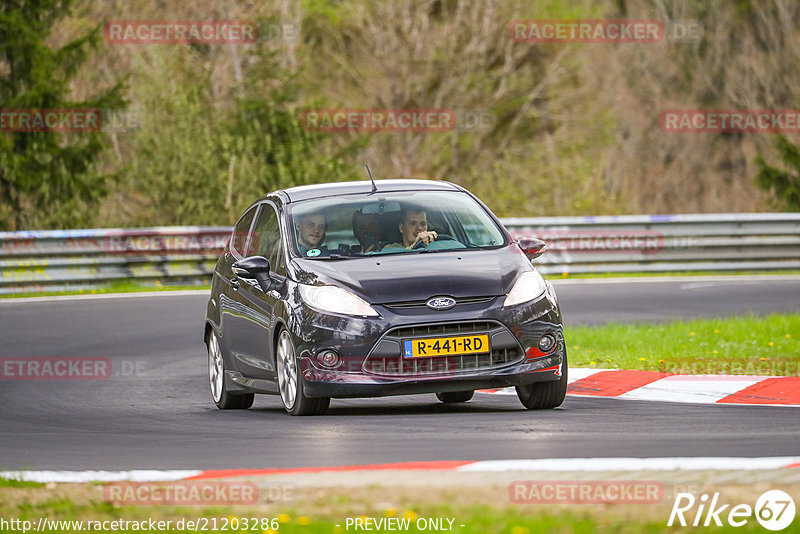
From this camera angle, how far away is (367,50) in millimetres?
41031

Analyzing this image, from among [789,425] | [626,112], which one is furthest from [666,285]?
[626,112]

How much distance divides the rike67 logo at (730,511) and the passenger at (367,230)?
15.4 feet

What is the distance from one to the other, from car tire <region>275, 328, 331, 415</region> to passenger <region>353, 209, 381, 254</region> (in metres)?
0.90

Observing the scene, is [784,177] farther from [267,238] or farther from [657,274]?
[267,238]

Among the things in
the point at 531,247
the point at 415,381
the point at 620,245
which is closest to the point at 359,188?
the point at 531,247

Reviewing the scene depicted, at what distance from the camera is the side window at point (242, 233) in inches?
479

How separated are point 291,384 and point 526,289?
1731mm

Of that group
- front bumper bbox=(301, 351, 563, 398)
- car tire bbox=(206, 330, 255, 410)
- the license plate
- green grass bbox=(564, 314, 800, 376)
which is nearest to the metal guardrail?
green grass bbox=(564, 314, 800, 376)

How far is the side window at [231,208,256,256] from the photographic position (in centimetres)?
1216

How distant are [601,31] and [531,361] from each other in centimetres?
3704

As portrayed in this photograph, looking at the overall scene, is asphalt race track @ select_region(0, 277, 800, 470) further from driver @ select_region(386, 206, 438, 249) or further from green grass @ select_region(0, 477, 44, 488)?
driver @ select_region(386, 206, 438, 249)

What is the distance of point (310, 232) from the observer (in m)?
11.0

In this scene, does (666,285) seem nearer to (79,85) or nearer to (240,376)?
(240,376)

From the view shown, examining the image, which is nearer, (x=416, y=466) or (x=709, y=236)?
(x=416, y=466)
